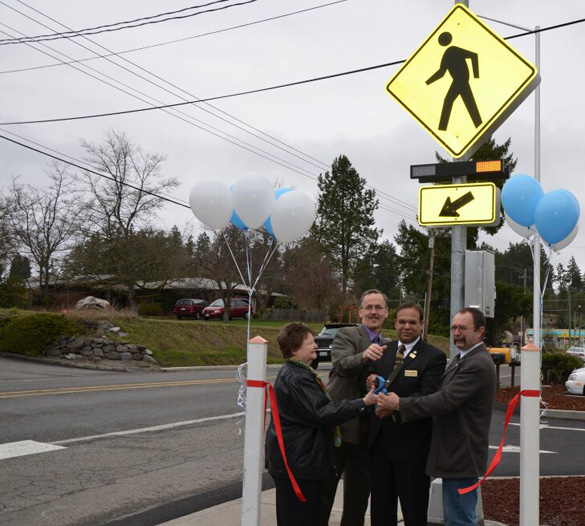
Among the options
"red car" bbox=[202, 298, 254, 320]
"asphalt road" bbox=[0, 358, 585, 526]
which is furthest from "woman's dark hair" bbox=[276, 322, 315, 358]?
"red car" bbox=[202, 298, 254, 320]

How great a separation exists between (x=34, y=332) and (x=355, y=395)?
2074 centimetres

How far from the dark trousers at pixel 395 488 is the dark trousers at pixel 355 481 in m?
0.34

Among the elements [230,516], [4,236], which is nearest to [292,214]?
[230,516]

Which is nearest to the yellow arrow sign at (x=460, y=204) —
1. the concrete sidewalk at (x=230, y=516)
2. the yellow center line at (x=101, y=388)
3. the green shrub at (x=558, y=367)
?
the concrete sidewalk at (x=230, y=516)

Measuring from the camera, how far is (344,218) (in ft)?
224

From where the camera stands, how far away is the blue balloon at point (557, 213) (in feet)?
31.9

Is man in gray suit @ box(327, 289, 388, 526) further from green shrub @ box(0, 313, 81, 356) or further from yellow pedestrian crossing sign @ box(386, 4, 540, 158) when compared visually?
green shrub @ box(0, 313, 81, 356)

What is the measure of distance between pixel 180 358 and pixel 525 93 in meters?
21.1

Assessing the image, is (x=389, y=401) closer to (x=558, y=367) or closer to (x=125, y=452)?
(x=125, y=452)

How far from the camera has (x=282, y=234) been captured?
10.0m

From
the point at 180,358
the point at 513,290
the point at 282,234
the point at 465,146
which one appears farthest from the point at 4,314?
the point at 513,290

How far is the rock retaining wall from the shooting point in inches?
906

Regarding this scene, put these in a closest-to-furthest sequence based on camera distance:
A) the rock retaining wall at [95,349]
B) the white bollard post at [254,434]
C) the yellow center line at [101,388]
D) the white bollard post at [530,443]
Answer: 1. the white bollard post at [530,443]
2. the white bollard post at [254,434]
3. the yellow center line at [101,388]
4. the rock retaining wall at [95,349]

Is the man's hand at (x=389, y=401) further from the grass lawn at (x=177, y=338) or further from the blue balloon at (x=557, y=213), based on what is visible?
the grass lawn at (x=177, y=338)
